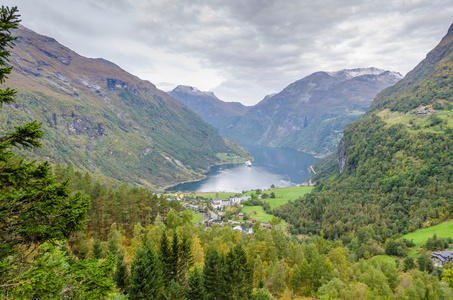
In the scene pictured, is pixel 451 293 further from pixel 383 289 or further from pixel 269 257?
pixel 269 257

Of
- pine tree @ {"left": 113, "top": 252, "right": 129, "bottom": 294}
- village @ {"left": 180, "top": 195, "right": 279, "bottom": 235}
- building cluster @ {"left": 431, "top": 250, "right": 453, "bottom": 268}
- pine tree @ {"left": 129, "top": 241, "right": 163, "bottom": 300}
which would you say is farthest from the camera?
village @ {"left": 180, "top": 195, "right": 279, "bottom": 235}

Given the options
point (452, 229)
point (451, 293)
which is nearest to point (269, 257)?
point (451, 293)

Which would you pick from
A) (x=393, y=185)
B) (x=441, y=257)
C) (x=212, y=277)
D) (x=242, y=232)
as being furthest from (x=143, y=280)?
(x=393, y=185)

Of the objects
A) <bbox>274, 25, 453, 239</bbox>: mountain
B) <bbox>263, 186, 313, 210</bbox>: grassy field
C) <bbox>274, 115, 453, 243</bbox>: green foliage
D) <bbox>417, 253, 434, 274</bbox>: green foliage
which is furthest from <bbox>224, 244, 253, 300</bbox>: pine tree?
<bbox>263, 186, 313, 210</bbox>: grassy field

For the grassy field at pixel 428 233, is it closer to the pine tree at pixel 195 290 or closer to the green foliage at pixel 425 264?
the green foliage at pixel 425 264

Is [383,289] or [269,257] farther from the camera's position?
[269,257]

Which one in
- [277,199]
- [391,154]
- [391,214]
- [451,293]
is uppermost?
[391,154]

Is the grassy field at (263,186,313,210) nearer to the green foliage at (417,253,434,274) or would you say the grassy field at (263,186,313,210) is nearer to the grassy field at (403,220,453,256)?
the grassy field at (403,220,453,256)
